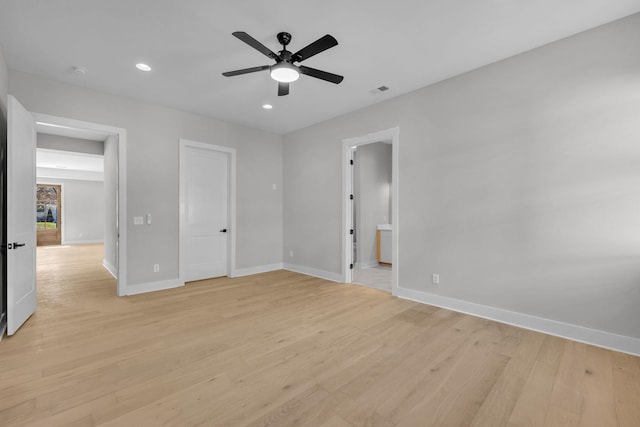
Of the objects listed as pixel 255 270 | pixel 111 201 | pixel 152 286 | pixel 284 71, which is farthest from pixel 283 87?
pixel 111 201

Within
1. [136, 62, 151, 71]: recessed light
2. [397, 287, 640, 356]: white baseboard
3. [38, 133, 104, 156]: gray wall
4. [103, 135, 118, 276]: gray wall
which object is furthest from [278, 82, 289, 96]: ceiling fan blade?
[38, 133, 104, 156]: gray wall

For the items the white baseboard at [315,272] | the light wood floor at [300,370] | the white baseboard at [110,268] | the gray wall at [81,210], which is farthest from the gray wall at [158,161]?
the gray wall at [81,210]

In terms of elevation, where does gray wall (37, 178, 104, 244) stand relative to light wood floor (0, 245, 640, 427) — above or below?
above

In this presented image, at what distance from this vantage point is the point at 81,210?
1091 centimetres

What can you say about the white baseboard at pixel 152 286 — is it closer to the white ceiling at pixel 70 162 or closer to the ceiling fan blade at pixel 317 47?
the ceiling fan blade at pixel 317 47

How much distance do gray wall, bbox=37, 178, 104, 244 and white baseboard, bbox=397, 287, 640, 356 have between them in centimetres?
1280

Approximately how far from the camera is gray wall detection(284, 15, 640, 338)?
250 centimetres

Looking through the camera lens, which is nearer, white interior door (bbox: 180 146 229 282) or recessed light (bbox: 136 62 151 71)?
recessed light (bbox: 136 62 151 71)

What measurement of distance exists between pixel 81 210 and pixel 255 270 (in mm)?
9788

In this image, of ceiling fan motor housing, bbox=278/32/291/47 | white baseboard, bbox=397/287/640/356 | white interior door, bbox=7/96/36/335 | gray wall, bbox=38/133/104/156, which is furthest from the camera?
gray wall, bbox=38/133/104/156

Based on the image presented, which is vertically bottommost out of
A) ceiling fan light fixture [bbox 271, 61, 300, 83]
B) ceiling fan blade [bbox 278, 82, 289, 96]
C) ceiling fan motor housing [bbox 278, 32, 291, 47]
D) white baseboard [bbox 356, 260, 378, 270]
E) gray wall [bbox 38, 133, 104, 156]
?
white baseboard [bbox 356, 260, 378, 270]

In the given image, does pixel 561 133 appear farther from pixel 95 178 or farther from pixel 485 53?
pixel 95 178

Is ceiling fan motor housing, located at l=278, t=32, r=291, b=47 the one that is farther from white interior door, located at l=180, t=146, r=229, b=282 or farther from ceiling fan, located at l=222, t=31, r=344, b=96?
white interior door, located at l=180, t=146, r=229, b=282

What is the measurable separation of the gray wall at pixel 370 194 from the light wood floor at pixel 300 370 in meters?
2.77
